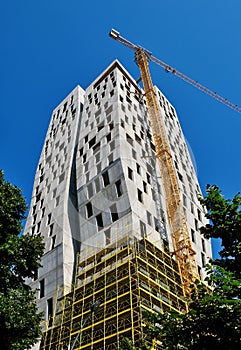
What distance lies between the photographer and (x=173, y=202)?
125 feet

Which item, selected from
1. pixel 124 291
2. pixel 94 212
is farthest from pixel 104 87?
pixel 124 291

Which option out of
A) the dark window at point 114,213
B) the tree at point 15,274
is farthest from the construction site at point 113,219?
the tree at point 15,274

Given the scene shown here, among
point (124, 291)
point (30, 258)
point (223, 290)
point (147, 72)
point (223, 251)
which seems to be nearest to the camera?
point (223, 290)

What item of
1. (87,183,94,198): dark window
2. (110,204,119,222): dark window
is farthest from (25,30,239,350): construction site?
(87,183,94,198): dark window

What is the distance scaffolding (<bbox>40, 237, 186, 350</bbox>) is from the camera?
2358 centimetres

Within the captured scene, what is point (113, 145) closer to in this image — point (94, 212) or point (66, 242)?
point (94, 212)

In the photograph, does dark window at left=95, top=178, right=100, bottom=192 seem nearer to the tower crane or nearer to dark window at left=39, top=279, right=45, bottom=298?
the tower crane

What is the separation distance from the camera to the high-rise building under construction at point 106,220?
25797 millimetres

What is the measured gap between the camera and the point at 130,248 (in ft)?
92.2

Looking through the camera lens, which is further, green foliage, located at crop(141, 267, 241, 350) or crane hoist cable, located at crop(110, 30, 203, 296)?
crane hoist cable, located at crop(110, 30, 203, 296)

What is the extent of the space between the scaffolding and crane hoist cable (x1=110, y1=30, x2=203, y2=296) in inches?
48.2

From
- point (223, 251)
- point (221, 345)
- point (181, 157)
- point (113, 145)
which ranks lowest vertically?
point (221, 345)

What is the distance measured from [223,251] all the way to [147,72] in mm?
48244

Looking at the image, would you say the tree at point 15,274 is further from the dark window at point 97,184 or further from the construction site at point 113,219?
the dark window at point 97,184
